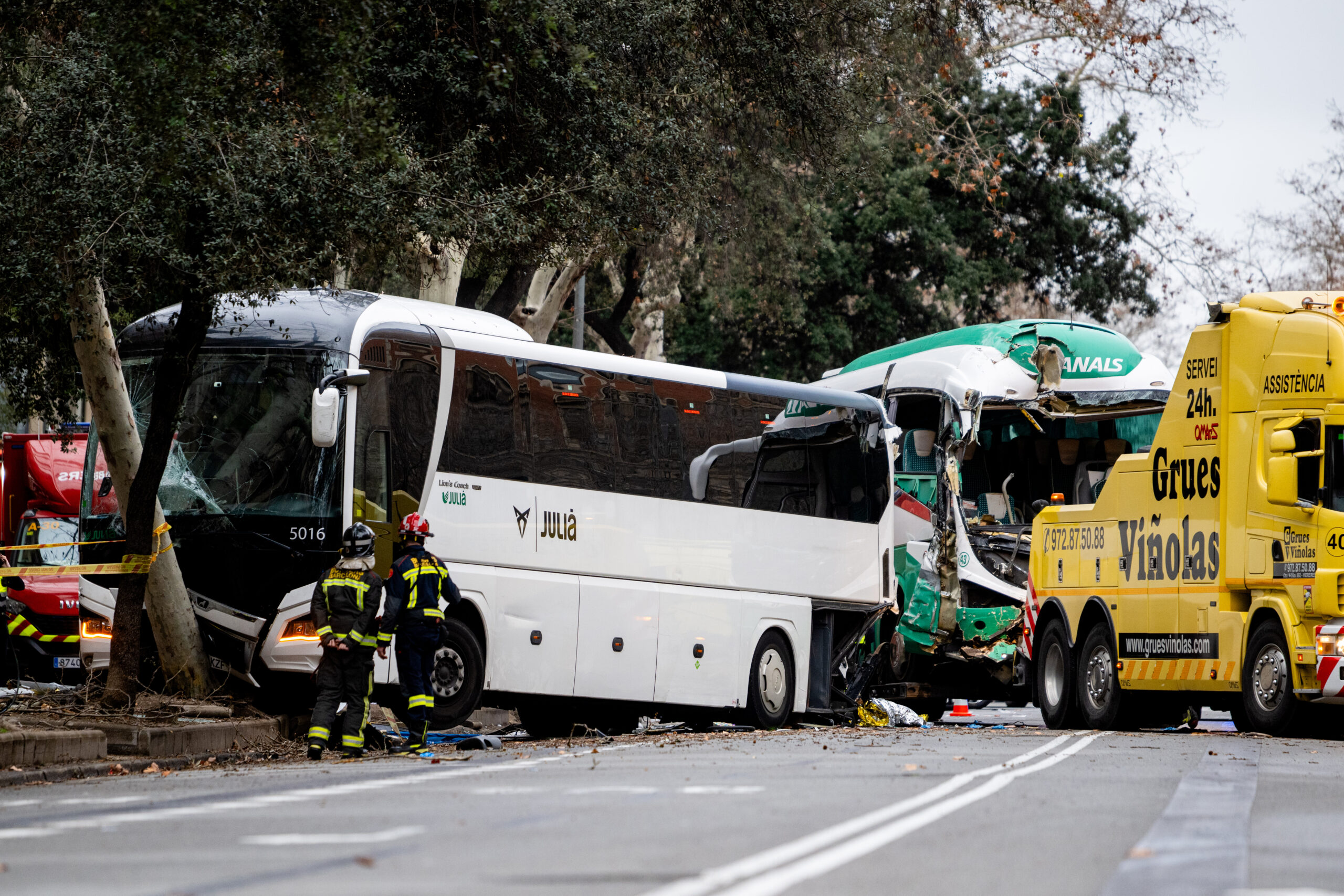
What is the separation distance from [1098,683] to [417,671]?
759 centimetres

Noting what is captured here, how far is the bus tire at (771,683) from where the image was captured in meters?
20.4

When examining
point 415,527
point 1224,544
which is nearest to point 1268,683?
point 1224,544

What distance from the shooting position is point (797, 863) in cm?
757

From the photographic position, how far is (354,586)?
14938mm

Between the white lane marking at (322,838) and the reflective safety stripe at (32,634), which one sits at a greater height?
the reflective safety stripe at (32,634)

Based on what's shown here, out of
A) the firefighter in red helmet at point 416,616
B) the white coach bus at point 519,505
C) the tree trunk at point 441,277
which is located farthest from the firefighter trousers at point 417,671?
the tree trunk at point 441,277

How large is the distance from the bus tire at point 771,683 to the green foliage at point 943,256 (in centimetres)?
1590

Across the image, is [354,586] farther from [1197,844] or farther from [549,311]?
[549,311]

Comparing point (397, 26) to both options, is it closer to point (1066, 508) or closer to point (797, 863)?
point (797, 863)

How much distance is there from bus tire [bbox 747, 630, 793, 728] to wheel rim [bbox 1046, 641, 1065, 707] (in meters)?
2.65

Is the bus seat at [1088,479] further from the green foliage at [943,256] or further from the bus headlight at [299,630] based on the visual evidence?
the green foliage at [943,256]

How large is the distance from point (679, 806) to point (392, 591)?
576cm

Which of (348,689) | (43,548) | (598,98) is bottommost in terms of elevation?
(348,689)

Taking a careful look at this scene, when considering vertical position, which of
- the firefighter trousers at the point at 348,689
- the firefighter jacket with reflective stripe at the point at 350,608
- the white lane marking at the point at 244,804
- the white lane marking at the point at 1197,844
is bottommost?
the white lane marking at the point at 244,804
